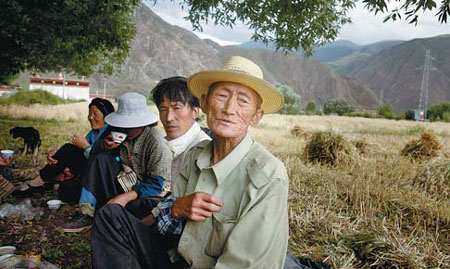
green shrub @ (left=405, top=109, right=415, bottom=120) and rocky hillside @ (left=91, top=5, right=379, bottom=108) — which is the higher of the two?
rocky hillside @ (left=91, top=5, right=379, bottom=108)

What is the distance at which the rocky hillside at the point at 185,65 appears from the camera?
41719mm

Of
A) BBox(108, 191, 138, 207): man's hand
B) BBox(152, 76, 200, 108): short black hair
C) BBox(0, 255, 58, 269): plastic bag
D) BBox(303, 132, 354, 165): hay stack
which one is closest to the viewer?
BBox(0, 255, 58, 269): plastic bag

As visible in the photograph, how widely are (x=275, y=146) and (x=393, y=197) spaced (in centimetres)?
418

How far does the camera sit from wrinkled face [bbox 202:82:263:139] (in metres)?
1.61

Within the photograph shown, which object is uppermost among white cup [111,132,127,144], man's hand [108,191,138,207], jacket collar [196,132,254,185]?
jacket collar [196,132,254,185]

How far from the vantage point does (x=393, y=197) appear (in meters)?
3.97

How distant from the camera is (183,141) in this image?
9.27 ft

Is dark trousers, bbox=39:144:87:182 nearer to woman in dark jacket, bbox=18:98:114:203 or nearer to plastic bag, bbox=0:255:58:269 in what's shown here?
woman in dark jacket, bbox=18:98:114:203

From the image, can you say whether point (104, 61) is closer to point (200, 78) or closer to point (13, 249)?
point (13, 249)

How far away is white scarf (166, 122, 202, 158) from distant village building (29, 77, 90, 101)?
108ft

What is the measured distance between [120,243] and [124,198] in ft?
3.37

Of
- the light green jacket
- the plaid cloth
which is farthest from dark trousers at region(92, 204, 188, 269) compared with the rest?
the light green jacket

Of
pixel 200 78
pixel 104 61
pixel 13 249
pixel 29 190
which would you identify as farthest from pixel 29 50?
pixel 200 78

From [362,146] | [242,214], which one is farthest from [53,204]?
[362,146]
